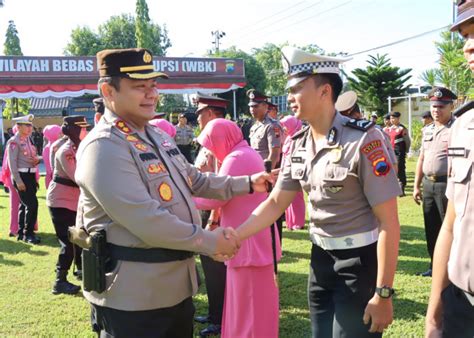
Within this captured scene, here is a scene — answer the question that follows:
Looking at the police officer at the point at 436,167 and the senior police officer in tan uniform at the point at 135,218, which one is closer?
the senior police officer in tan uniform at the point at 135,218

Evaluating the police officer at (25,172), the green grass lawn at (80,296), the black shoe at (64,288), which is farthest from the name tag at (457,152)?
the police officer at (25,172)

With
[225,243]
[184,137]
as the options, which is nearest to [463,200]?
[225,243]

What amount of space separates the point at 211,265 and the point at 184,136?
868 cm

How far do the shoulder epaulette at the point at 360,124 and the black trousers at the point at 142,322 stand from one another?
1285 mm

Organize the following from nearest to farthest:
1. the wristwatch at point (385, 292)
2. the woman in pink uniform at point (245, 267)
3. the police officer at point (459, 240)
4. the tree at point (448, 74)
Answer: the police officer at point (459, 240) → the wristwatch at point (385, 292) → the woman in pink uniform at point (245, 267) → the tree at point (448, 74)

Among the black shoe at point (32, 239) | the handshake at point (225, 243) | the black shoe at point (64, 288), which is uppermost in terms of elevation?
the handshake at point (225, 243)

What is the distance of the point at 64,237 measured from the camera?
5164mm

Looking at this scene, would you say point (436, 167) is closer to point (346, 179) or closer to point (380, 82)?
point (346, 179)

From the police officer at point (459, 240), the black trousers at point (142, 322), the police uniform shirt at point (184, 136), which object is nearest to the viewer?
the police officer at point (459, 240)

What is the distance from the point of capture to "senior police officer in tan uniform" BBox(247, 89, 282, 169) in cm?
738

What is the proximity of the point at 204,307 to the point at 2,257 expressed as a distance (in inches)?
149

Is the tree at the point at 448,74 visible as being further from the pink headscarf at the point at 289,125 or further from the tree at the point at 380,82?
the tree at the point at 380,82

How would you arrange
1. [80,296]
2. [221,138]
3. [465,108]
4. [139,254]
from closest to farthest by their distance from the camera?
[465,108] < [139,254] < [221,138] < [80,296]

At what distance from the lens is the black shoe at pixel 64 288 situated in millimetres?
5105
